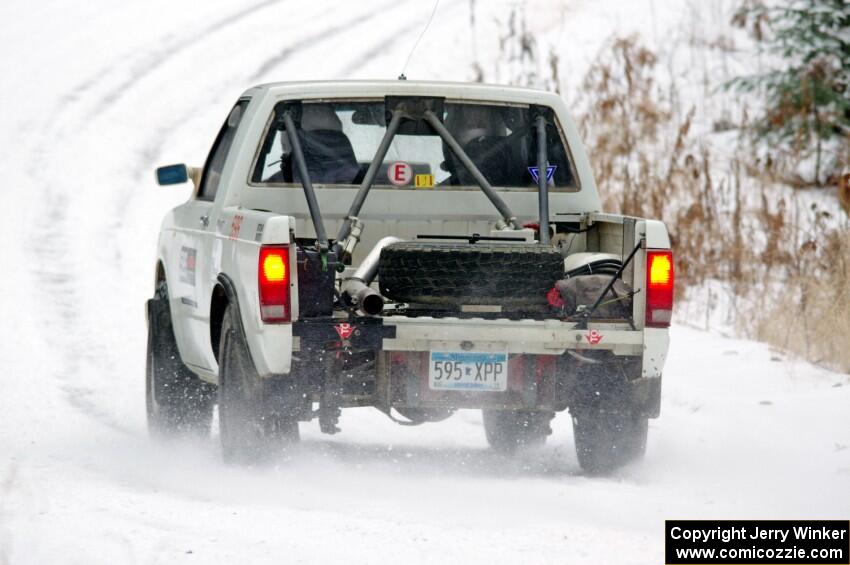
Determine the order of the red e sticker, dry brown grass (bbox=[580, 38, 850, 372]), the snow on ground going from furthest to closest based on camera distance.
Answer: dry brown grass (bbox=[580, 38, 850, 372])
the red e sticker
the snow on ground

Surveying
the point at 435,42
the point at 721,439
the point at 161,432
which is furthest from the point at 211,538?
the point at 435,42

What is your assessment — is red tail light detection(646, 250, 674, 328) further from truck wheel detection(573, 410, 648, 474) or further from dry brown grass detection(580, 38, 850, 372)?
dry brown grass detection(580, 38, 850, 372)

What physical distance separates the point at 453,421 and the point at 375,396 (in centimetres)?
274

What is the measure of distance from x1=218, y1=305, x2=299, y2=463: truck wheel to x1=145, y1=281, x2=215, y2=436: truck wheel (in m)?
1.54

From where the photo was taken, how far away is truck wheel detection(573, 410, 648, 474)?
25.0ft

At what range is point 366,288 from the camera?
7.15 metres

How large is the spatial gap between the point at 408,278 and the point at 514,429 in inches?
78.7

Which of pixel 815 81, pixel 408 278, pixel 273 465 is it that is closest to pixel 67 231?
pixel 815 81

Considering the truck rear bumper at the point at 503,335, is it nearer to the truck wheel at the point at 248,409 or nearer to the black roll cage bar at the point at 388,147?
the truck wheel at the point at 248,409

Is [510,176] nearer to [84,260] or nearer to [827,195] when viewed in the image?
[84,260]

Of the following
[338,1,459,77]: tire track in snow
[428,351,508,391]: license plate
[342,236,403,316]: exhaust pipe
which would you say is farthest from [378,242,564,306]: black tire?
[338,1,459,77]: tire track in snow

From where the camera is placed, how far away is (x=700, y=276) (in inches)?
601

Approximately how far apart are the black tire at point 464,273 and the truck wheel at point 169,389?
211 centimetres

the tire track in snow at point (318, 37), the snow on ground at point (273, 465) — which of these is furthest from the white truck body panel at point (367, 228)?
the tire track in snow at point (318, 37)
